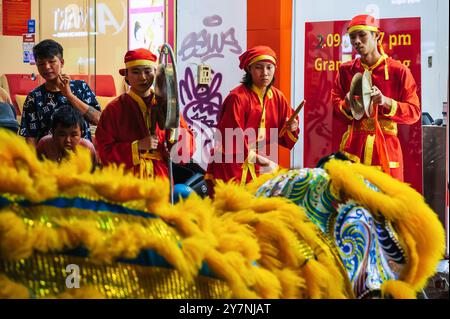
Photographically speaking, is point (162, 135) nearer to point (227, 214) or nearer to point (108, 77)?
point (108, 77)

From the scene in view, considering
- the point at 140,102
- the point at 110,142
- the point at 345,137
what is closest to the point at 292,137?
the point at 345,137

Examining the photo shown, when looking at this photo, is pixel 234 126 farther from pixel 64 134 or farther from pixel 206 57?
pixel 64 134

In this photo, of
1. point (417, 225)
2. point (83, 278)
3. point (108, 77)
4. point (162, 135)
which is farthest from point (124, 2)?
point (83, 278)

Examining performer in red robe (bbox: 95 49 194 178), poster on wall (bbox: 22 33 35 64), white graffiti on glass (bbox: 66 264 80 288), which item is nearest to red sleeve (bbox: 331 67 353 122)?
performer in red robe (bbox: 95 49 194 178)

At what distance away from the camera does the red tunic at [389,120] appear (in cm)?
400

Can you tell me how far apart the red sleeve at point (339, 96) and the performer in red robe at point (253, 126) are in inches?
10.7

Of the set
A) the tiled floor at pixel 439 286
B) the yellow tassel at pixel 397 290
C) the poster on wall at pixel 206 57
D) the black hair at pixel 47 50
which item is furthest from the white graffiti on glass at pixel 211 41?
the yellow tassel at pixel 397 290

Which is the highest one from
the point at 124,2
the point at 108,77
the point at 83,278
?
the point at 124,2

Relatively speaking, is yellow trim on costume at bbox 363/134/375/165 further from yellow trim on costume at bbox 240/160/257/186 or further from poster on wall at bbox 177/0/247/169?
poster on wall at bbox 177/0/247/169

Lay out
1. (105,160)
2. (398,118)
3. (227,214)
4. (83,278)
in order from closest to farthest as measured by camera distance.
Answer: (83,278) → (227,214) → (105,160) → (398,118)

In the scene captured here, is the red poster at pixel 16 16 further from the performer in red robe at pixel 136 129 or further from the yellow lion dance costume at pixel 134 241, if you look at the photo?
the yellow lion dance costume at pixel 134 241

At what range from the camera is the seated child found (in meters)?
3.25

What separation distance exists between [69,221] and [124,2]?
372cm

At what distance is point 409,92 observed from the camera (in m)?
4.07
